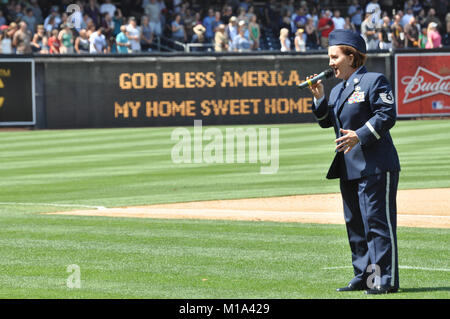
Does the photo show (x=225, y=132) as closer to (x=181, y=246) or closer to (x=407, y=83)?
(x=407, y=83)

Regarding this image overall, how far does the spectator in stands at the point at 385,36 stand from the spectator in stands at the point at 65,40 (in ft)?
35.0

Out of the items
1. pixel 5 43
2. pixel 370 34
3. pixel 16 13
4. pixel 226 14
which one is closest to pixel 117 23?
pixel 16 13

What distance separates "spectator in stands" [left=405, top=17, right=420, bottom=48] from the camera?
109 ft

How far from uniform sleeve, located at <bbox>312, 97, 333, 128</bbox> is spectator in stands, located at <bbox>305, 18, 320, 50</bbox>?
2674 centimetres

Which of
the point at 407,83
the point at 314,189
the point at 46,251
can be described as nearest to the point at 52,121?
the point at 407,83

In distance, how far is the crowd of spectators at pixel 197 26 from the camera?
30734mm

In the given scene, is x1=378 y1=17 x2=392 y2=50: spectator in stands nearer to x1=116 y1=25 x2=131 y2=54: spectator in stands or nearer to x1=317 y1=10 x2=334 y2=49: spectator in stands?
x1=317 y1=10 x2=334 y2=49: spectator in stands

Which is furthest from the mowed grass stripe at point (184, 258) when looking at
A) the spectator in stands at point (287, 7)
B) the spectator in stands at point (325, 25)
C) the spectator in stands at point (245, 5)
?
the spectator in stands at point (245, 5)

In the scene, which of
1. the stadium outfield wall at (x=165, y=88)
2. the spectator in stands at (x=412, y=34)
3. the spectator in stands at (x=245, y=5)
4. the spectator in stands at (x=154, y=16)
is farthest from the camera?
the spectator in stands at (x=245, y=5)

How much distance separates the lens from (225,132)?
28453 mm

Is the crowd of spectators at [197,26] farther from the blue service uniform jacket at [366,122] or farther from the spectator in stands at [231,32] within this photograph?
the blue service uniform jacket at [366,122]

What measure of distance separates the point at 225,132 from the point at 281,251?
1857 cm

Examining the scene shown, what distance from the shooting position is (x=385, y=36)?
3259cm

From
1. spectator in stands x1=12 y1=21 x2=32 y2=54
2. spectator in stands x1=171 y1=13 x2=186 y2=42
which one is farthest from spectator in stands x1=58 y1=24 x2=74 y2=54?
spectator in stands x1=171 y1=13 x2=186 y2=42
